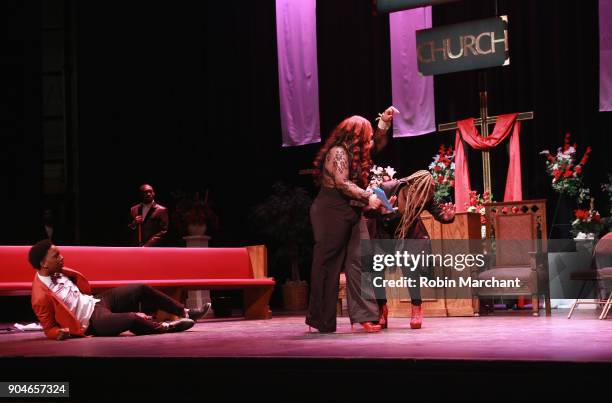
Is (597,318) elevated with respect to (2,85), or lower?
lower

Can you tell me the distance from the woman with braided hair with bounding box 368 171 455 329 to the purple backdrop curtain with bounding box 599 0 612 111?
5133mm

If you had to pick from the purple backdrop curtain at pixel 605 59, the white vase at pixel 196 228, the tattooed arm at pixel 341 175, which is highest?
the purple backdrop curtain at pixel 605 59

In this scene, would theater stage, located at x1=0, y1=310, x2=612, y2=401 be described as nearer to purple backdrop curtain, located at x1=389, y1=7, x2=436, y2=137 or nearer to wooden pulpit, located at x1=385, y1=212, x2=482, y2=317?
wooden pulpit, located at x1=385, y1=212, x2=482, y2=317

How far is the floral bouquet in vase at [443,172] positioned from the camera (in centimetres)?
1066

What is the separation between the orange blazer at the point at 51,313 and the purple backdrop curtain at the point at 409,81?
682 centimetres

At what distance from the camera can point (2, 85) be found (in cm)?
877

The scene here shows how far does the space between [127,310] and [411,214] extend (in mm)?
2219

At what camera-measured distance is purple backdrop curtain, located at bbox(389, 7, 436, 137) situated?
38.4 feet

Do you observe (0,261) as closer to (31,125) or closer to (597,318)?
(31,125)

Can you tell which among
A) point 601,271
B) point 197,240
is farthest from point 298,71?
point 601,271

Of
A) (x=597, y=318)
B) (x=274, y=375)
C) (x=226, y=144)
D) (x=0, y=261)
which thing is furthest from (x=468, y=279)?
(x=226, y=144)

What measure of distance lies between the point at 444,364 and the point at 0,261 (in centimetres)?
487

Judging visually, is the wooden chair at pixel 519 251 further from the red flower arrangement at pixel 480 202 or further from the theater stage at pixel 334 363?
the theater stage at pixel 334 363

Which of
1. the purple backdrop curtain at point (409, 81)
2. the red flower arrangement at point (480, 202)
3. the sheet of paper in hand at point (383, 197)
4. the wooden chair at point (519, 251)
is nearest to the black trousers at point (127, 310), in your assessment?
the sheet of paper in hand at point (383, 197)
